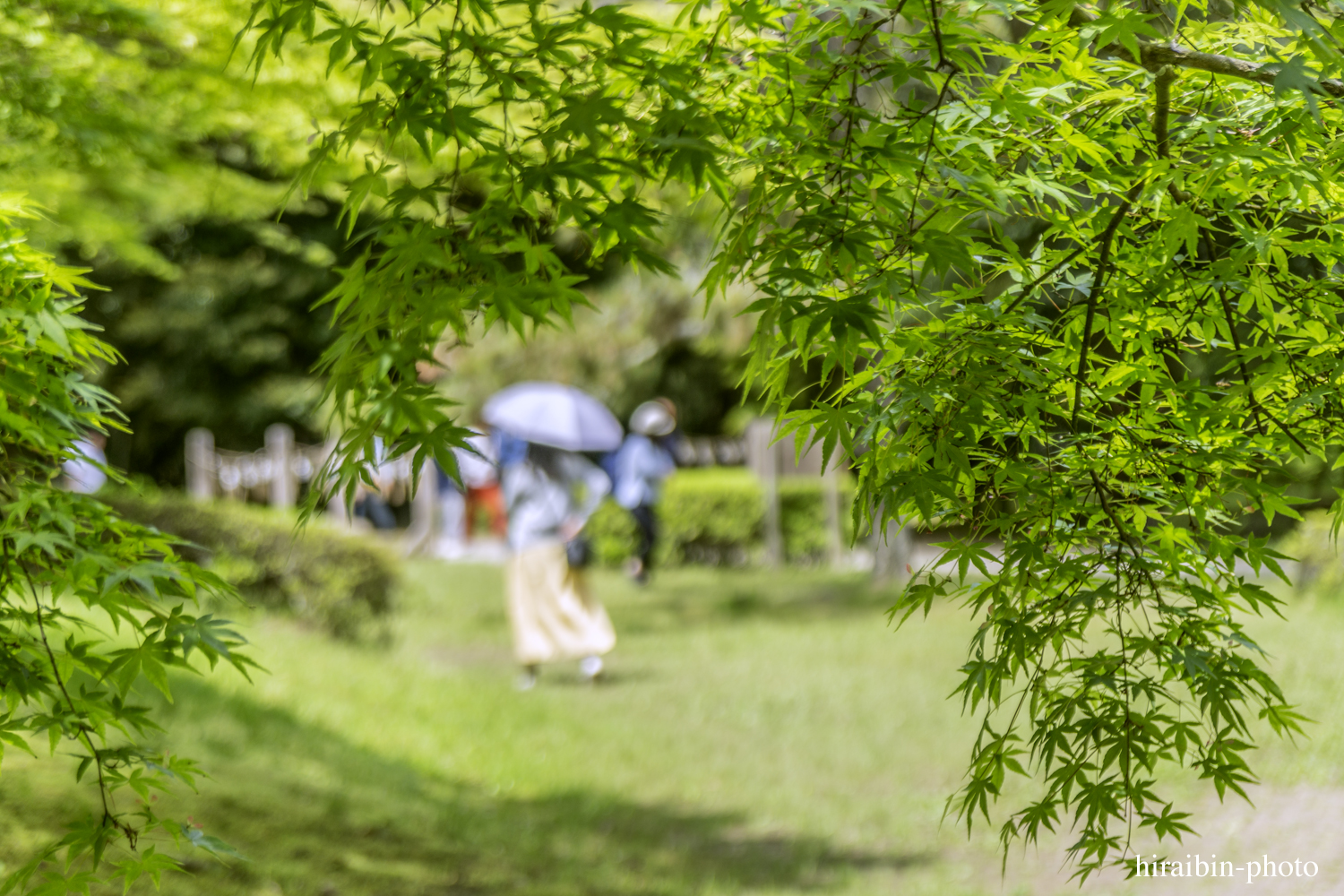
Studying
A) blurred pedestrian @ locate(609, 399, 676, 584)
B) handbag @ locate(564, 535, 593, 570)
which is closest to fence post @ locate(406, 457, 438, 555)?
blurred pedestrian @ locate(609, 399, 676, 584)

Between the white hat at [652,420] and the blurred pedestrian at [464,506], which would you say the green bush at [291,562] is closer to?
the white hat at [652,420]

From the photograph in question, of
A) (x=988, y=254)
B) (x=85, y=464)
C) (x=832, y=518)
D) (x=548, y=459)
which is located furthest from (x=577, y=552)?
(x=988, y=254)

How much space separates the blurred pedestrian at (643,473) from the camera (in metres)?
13.3

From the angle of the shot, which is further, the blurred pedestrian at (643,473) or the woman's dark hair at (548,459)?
the blurred pedestrian at (643,473)

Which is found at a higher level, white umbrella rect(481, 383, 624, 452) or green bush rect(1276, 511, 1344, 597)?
white umbrella rect(481, 383, 624, 452)

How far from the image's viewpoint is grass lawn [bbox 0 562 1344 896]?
5105 millimetres

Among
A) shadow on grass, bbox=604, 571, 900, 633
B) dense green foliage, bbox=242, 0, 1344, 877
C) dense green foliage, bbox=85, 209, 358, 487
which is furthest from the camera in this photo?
dense green foliage, bbox=85, 209, 358, 487

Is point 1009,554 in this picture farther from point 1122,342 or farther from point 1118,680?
point 1122,342

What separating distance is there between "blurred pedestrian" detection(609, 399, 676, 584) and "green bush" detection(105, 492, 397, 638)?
4029 millimetres

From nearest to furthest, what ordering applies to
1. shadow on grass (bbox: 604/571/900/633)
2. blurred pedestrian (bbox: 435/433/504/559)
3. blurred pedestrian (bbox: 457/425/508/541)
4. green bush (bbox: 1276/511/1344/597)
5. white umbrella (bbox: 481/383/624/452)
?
green bush (bbox: 1276/511/1344/597) < white umbrella (bbox: 481/383/624/452) < shadow on grass (bbox: 604/571/900/633) < blurred pedestrian (bbox: 435/433/504/559) < blurred pedestrian (bbox: 457/425/508/541)

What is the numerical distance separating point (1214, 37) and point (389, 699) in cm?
673

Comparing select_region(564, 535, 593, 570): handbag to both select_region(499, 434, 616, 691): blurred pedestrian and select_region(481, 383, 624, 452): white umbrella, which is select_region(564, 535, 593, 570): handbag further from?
select_region(481, 383, 624, 452): white umbrella

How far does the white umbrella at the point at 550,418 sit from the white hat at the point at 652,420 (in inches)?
85.3

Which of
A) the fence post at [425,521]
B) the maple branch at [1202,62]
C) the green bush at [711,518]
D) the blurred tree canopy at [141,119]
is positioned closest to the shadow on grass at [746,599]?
the green bush at [711,518]
